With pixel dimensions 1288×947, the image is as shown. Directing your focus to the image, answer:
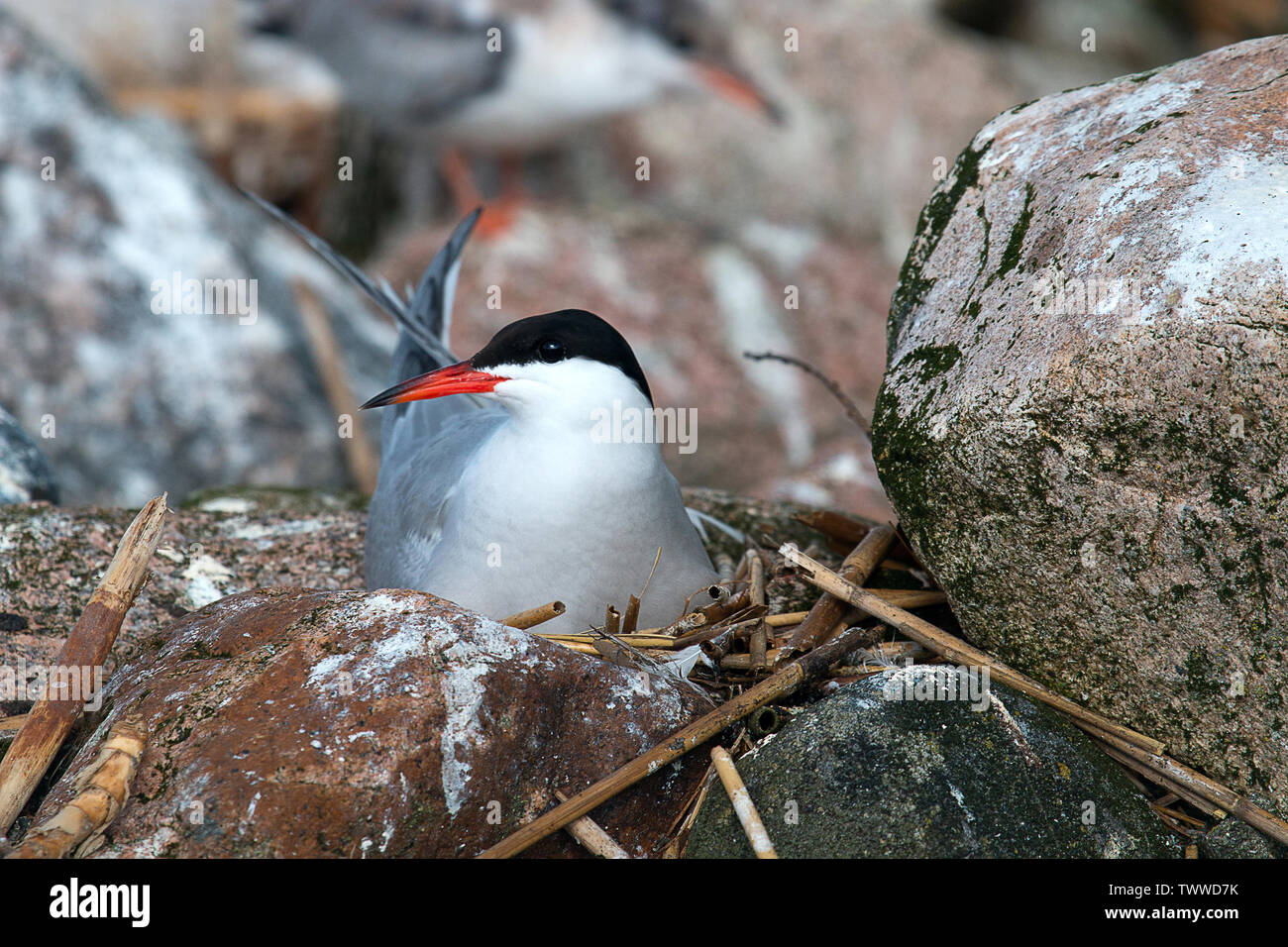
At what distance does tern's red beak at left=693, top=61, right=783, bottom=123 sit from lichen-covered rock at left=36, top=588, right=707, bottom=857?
5.70 metres

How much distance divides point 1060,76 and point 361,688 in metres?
9.33

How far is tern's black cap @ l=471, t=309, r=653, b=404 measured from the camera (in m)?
3.27

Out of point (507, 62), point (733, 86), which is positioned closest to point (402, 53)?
point (507, 62)

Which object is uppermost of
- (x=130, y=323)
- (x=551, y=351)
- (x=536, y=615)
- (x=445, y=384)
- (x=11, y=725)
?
(x=551, y=351)

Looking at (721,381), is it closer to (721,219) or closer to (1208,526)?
(721,219)

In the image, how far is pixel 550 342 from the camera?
10.7ft

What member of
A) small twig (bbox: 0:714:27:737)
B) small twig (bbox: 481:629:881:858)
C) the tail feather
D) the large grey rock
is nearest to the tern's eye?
the tail feather

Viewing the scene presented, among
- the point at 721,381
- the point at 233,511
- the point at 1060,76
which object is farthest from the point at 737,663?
the point at 1060,76

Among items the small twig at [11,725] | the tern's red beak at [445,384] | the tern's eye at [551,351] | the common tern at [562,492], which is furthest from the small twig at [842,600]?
the small twig at [11,725]

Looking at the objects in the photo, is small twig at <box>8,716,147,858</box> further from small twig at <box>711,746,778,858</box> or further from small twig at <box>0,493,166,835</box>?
small twig at <box>711,746,778,858</box>

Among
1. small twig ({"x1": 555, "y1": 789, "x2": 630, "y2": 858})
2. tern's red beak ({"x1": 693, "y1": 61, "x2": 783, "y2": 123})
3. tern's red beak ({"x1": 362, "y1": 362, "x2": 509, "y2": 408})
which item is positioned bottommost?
small twig ({"x1": 555, "y1": 789, "x2": 630, "y2": 858})

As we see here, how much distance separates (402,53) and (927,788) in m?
6.34

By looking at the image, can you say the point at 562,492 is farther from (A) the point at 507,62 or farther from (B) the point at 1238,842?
(A) the point at 507,62
